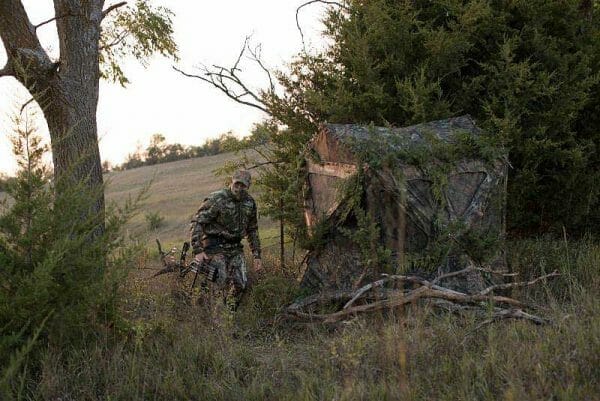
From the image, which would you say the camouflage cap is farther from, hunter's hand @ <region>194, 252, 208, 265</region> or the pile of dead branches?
the pile of dead branches

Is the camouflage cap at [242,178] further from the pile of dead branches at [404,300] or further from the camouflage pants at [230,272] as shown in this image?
the pile of dead branches at [404,300]

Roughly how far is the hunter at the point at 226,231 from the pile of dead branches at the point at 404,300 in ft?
4.94

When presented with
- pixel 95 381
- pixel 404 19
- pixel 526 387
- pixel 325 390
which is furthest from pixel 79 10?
pixel 526 387

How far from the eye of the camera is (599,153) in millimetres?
9398

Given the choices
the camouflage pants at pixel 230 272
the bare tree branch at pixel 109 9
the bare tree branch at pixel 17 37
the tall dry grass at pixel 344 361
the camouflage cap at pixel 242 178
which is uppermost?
the bare tree branch at pixel 109 9

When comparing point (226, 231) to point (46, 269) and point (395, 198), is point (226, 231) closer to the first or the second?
point (395, 198)

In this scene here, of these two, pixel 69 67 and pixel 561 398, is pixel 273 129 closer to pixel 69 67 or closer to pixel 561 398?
pixel 69 67

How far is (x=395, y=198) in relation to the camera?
6.88 meters

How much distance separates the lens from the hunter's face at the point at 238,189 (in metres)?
8.02

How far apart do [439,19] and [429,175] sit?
4.01 meters

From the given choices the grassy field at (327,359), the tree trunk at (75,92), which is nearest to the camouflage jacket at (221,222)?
the grassy field at (327,359)

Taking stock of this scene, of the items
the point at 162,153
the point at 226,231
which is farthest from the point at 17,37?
the point at 162,153

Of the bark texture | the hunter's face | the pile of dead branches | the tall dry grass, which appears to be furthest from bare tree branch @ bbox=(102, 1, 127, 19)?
the pile of dead branches

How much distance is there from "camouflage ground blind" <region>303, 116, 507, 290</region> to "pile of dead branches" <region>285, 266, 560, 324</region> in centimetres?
33
